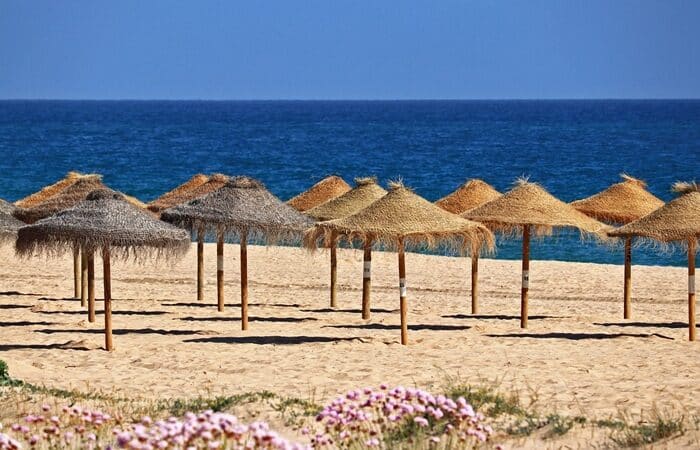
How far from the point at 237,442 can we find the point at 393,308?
531 inches

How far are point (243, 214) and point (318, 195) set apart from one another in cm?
538

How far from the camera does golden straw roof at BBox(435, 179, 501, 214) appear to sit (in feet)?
71.6

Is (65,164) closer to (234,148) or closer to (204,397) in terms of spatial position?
(234,148)

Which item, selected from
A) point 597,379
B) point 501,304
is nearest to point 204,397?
point 597,379

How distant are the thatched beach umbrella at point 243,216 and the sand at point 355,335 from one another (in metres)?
1.52

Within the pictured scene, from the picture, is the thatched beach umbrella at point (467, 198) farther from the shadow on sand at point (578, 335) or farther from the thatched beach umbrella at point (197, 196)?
the shadow on sand at point (578, 335)

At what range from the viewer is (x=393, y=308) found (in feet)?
66.5

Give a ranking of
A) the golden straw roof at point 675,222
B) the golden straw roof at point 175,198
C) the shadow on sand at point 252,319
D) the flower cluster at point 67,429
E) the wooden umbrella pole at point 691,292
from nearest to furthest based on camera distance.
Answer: the flower cluster at point 67,429 < the golden straw roof at point 675,222 < the wooden umbrella pole at point 691,292 < the shadow on sand at point 252,319 < the golden straw roof at point 175,198

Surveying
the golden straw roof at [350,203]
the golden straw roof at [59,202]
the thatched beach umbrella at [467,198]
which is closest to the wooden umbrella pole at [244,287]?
the golden straw roof at [350,203]

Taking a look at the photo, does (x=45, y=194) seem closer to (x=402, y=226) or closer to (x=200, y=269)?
(x=200, y=269)

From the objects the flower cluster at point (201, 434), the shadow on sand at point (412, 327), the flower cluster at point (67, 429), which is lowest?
the shadow on sand at point (412, 327)

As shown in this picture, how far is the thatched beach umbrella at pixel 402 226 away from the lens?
1587 cm

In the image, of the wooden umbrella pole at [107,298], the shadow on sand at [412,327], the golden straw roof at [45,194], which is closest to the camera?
the wooden umbrella pole at [107,298]

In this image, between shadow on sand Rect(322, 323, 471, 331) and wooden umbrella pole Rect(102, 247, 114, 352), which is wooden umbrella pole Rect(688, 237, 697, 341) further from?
wooden umbrella pole Rect(102, 247, 114, 352)
